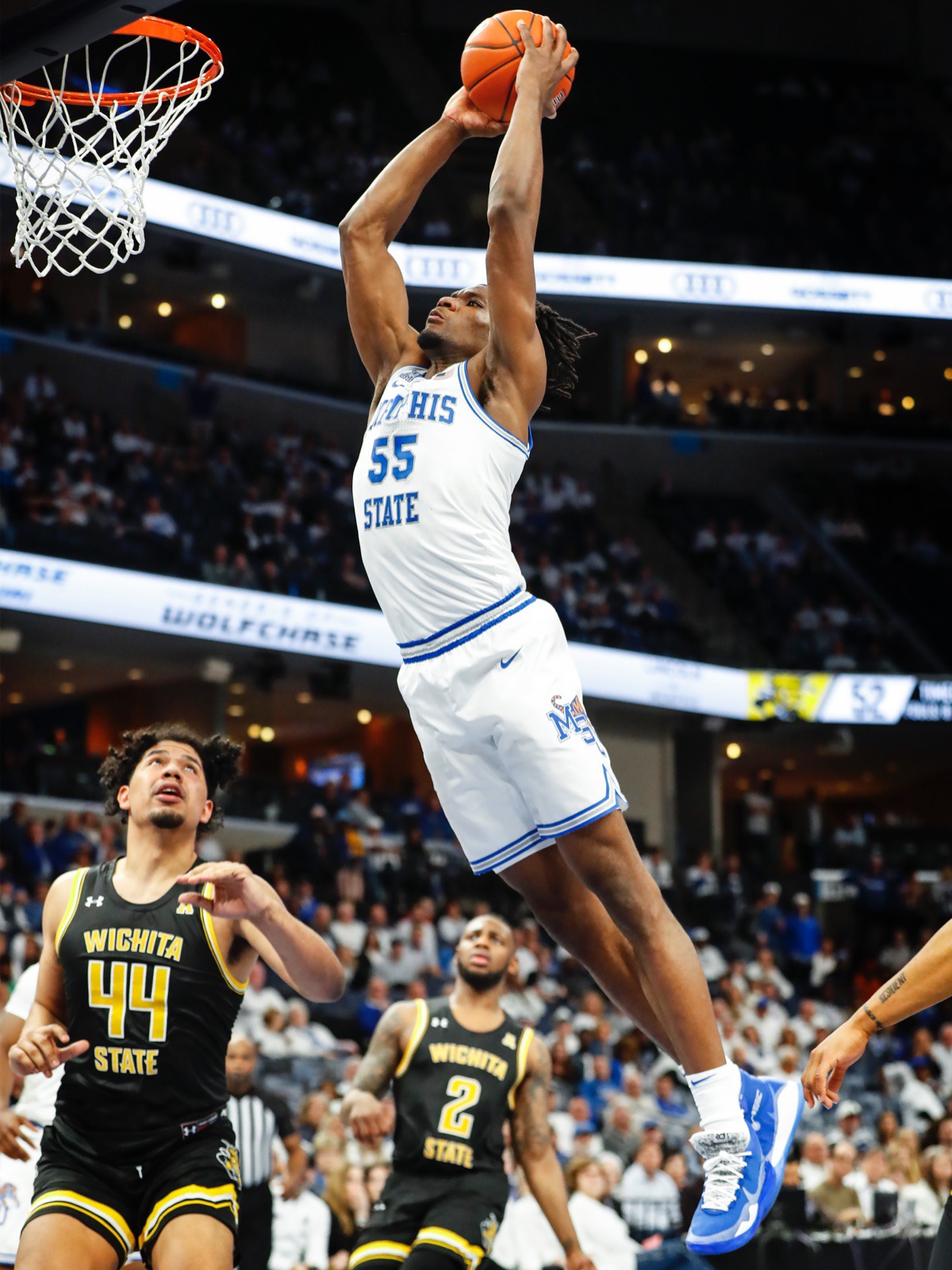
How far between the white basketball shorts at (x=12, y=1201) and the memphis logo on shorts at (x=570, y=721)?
11.5 feet

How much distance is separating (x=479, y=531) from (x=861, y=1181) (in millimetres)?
9796

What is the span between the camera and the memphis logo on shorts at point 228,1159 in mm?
5035

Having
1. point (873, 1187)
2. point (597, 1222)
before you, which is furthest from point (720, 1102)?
point (873, 1187)

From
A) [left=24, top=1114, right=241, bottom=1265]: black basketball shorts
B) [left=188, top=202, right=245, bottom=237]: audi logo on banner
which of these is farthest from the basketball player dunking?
[left=188, top=202, right=245, bottom=237]: audi logo on banner

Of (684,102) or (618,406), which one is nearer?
(618,406)

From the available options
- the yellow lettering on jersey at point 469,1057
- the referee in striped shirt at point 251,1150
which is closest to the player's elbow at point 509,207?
the yellow lettering on jersey at point 469,1057

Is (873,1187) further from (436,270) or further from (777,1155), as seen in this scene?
(436,270)

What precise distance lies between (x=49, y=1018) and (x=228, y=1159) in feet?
2.52

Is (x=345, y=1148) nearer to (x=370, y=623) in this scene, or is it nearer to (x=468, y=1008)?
(x=468, y=1008)

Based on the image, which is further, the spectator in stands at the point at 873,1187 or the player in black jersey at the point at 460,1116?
the spectator in stands at the point at 873,1187

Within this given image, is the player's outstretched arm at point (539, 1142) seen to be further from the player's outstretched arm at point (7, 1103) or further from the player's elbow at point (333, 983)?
the player's outstretched arm at point (7, 1103)

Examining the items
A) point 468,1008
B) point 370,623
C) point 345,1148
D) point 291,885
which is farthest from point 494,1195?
point 370,623

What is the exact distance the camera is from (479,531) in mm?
4664

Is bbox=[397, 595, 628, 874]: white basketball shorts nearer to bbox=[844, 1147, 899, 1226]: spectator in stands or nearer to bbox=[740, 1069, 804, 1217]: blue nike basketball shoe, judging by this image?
bbox=[740, 1069, 804, 1217]: blue nike basketball shoe
